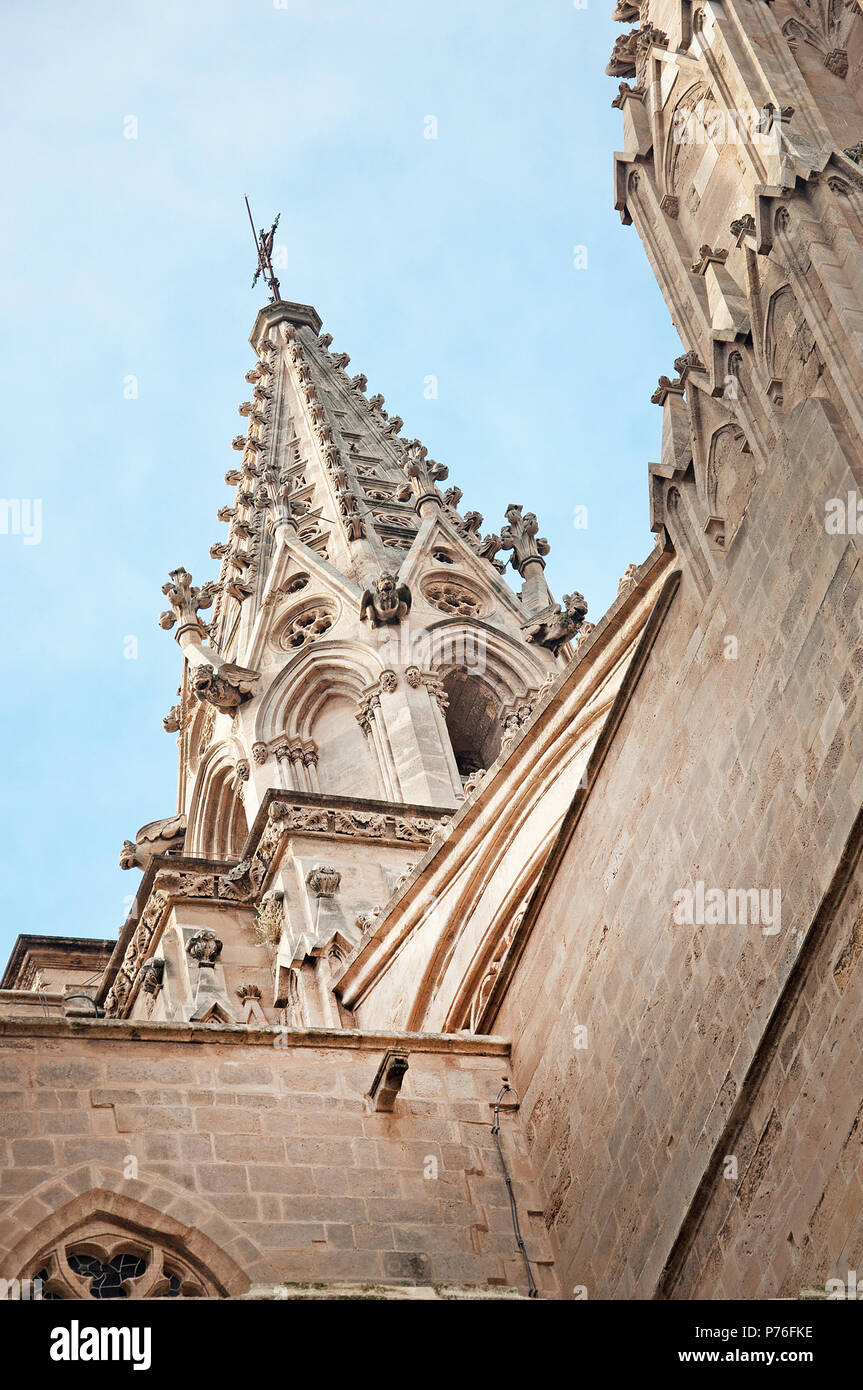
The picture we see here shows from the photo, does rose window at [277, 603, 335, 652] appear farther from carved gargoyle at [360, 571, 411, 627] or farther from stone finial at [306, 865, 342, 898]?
stone finial at [306, 865, 342, 898]

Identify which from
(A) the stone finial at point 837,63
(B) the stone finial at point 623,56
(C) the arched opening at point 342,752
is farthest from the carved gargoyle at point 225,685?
(A) the stone finial at point 837,63

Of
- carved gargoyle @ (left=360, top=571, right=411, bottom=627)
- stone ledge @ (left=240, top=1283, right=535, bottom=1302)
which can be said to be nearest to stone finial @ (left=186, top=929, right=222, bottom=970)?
carved gargoyle @ (left=360, top=571, right=411, bottom=627)

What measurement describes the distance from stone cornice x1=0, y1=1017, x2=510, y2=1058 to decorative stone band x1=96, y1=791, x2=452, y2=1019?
8.00 m

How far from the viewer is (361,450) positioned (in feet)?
101

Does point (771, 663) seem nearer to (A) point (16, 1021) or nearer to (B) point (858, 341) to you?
(B) point (858, 341)

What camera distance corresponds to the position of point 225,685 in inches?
969

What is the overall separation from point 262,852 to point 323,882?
1.58m

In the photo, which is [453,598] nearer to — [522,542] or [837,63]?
[522,542]

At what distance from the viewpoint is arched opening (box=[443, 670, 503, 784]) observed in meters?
24.7

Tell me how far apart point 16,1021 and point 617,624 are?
467 cm

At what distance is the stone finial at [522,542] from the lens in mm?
27422

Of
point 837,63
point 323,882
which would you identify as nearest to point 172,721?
point 323,882

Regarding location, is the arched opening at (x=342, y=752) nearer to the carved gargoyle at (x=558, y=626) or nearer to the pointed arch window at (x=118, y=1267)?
the carved gargoyle at (x=558, y=626)
